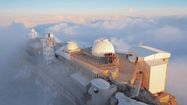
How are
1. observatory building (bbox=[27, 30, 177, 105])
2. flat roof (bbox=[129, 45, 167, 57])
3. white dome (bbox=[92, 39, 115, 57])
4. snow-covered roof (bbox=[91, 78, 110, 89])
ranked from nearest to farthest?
snow-covered roof (bbox=[91, 78, 110, 89])
observatory building (bbox=[27, 30, 177, 105])
white dome (bbox=[92, 39, 115, 57])
flat roof (bbox=[129, 45, 167, 57])

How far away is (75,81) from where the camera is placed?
27875 millimetres

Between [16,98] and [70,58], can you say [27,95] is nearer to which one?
[16,98]

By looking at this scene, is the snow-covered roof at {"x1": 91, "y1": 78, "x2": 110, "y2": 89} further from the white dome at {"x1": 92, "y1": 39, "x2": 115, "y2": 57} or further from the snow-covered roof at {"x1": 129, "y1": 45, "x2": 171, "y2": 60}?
the snow-covered roof at {"x1": 129, "y1": 45, "x2": 171, "y2": 60}

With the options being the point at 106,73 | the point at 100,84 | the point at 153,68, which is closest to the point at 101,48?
the point at 106,73

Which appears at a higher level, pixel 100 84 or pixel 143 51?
pixel 143 51

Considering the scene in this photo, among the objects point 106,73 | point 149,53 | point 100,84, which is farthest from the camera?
point 149,53

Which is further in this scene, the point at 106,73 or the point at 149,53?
the point at 149,53

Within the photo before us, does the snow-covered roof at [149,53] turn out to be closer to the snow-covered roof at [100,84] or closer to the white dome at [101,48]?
the white dome at [101,48]

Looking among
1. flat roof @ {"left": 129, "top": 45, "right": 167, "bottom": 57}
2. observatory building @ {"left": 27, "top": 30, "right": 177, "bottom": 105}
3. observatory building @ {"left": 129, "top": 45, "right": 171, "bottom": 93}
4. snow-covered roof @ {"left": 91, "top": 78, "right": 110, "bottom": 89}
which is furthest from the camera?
flat roof @ {"left": 129, "top": 45, "right": 167, "bottom": 57}

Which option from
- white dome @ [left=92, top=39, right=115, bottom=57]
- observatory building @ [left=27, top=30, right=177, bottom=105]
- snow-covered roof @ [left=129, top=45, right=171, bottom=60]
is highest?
white dome @ [left=92, top=39, right=115, bottom=57]

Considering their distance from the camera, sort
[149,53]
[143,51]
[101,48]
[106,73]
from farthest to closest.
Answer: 1. [143,51]
2. [149,53]
3. [101,48]
4. [106,73]

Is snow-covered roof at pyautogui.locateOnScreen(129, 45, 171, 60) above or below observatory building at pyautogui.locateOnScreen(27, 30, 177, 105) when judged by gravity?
above

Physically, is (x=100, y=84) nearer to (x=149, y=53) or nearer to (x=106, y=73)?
(x=106, y=73)

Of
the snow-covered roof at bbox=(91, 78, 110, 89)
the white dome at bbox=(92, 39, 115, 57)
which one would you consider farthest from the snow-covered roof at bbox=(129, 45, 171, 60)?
the snow-covered roof at bbox=(91, 78, 110, 89)
